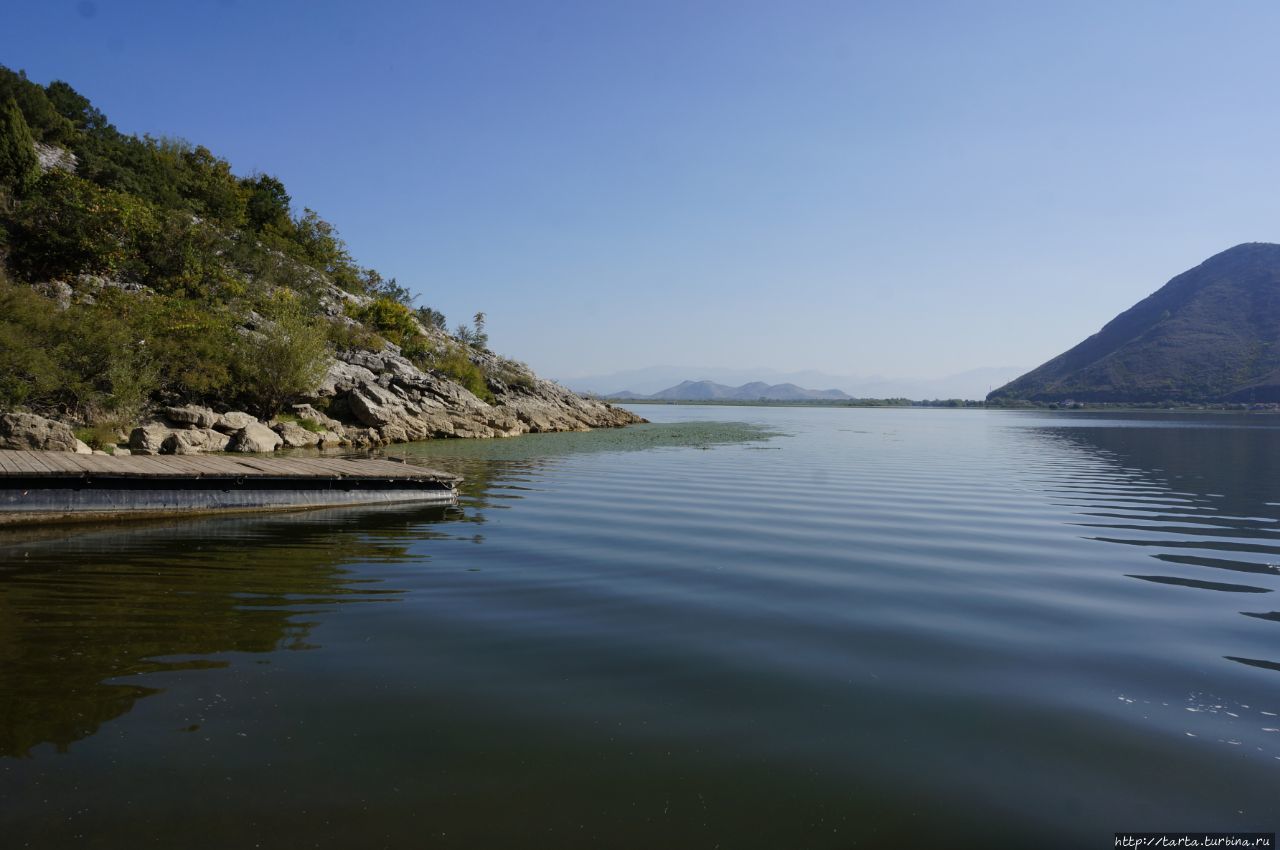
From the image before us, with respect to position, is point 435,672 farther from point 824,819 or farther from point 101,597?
point 101,597

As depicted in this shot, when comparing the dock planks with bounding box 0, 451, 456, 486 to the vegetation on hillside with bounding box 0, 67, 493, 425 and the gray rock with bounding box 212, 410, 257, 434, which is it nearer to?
the vegetation on hillside with bounding box 0, 67, 493, 425

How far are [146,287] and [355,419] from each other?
42.8 ft

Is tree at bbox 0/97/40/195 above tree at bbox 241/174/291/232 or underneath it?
underneath

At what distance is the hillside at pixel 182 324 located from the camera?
24109 millimetres

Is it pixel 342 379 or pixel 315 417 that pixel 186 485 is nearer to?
pixel 315 417

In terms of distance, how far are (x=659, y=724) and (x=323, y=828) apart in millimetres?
2335

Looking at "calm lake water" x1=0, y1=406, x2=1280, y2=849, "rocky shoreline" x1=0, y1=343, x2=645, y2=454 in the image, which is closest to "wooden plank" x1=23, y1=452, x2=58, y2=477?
"calm lake water" x1=0, y1=406, x2=1280, y2=849

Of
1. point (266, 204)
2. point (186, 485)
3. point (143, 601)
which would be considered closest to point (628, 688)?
point (143, 601)

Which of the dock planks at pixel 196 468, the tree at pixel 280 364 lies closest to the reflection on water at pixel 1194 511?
the dock planks at pixel 196 468

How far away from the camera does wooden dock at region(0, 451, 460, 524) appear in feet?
39.9

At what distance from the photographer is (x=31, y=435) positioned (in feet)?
55.1

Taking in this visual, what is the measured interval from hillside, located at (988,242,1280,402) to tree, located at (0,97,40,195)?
185312 mm

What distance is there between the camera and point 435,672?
5.94m

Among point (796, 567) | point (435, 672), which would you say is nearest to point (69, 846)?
point (435, 672)
